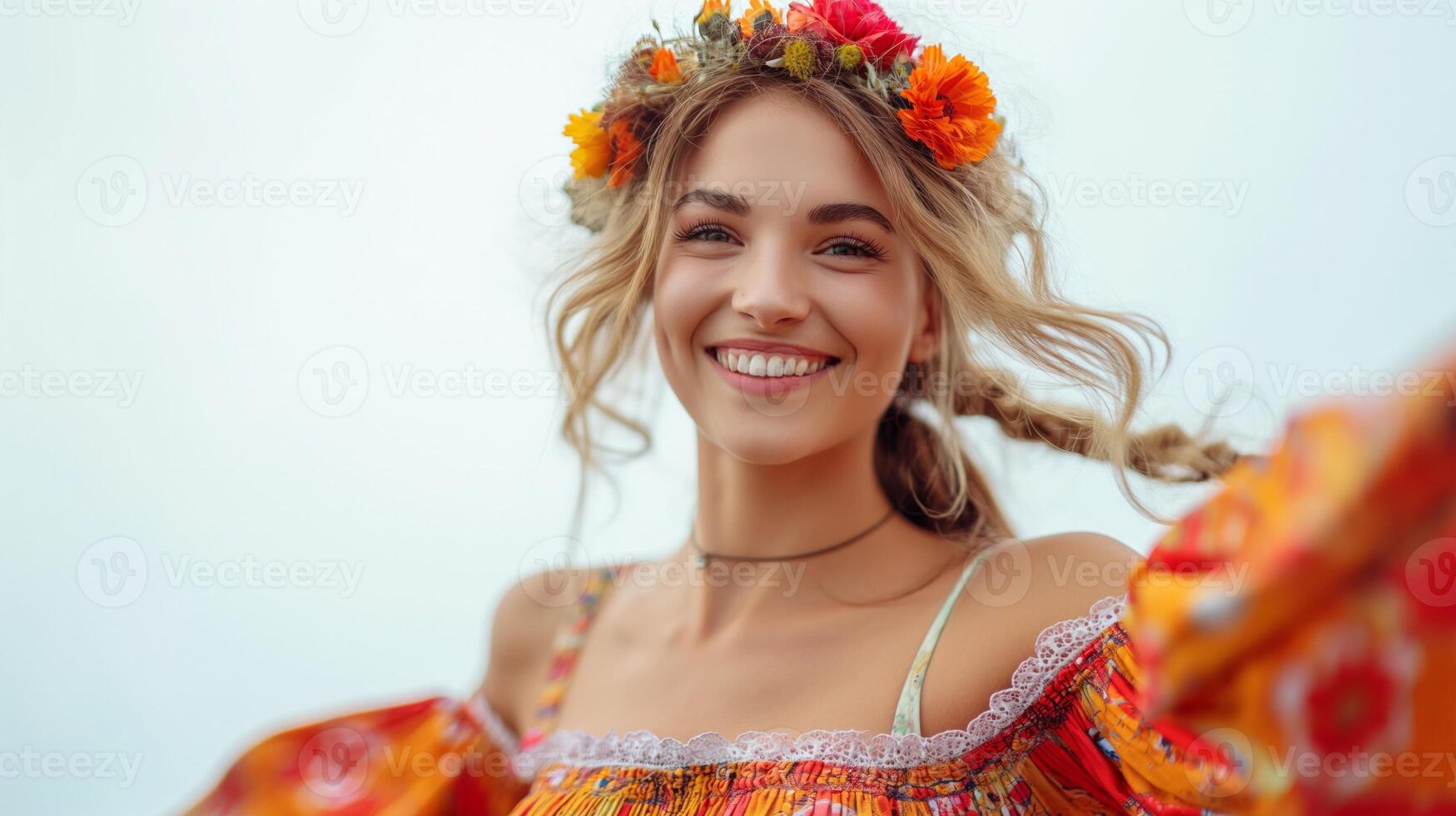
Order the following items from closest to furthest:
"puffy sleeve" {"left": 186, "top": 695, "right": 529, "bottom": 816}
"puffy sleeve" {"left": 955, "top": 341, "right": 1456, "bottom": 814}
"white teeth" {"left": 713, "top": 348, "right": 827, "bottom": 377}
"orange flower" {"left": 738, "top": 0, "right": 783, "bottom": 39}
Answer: "puffy sleeve" {"left": 955, "top": 341, "right": 1456, "bottom": 814} < "white teeth" {"left": 713, "top": 348, "right": 827, "bottom": 377} < "orange flower" {"left": 738, "top": 0, "right": 783, "bottom": 39} < "puffy sleeve" {"left": 186, "top": 695, "right": 529, "bottom": 816}

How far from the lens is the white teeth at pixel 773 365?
1.52 meters

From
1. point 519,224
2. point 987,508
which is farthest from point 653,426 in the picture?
point 987,508

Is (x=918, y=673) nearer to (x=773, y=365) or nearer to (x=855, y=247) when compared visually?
(x=773, y=365)

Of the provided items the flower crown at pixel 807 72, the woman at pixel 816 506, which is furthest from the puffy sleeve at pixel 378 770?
the flower crown at pixel 807 72

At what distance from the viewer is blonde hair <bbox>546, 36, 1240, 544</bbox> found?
5.14 feet

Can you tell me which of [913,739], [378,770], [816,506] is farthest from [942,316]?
[378,770]

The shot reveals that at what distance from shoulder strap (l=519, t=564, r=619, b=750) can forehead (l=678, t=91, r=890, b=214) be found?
0.69 meters

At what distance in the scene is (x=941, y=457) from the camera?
5.99 feet

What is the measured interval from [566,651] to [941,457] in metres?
0.64

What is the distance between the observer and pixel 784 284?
1.48 meters

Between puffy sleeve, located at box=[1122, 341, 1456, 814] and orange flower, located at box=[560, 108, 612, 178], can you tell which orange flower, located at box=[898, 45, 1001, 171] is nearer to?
orange flower, located at box=[560, 108, 612, 178]

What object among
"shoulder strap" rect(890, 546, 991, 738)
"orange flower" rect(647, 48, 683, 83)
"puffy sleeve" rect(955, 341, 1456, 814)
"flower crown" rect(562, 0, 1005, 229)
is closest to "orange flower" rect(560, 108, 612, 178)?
"flower crown" rect(562, 0, 1005, 229)

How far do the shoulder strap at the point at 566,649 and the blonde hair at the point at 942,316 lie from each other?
0.35 feet

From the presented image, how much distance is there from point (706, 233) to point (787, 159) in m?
0.15
